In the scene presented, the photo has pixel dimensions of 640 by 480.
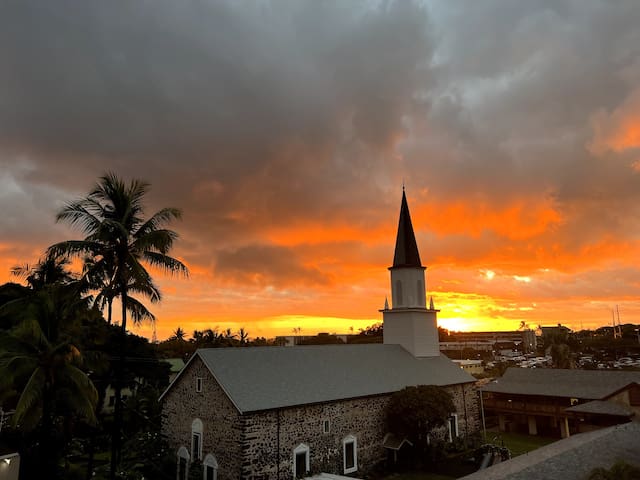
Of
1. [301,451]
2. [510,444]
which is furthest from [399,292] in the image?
[301,451]

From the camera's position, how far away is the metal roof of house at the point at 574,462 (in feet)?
50.7

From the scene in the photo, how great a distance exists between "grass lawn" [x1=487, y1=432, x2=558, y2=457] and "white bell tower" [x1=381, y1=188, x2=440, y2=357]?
7.53m

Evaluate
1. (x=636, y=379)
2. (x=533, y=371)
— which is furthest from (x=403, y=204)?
(x=636, y=379)

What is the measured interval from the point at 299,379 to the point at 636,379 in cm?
2385

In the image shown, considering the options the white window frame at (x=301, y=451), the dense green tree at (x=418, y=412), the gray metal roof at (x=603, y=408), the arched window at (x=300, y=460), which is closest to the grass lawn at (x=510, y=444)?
the dense green tree at (x=418, y=412)

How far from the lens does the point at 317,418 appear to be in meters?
23.1

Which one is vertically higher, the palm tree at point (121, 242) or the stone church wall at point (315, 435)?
the palm tree at point (121, 242)

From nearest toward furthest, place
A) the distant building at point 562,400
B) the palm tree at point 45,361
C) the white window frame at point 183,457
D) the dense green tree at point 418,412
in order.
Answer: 1. the palm tree at point 45,361
2. the white window frame at point 183,457
3. the dense green tree at point 418,412
4. the distant building at point 562,400

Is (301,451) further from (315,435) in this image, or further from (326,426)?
(326,426)

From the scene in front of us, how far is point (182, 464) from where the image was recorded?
2323cm

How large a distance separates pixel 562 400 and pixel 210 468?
26.8m

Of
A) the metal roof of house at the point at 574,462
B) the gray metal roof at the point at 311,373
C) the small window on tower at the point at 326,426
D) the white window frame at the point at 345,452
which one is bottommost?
the white window frame at the point at 345,452

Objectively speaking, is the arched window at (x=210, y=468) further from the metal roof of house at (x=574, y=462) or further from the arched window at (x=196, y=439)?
the metal roof of house at (x=574, y=462)

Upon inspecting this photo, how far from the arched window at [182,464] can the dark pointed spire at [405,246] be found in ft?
70.0
